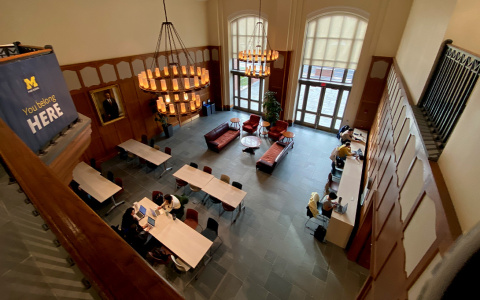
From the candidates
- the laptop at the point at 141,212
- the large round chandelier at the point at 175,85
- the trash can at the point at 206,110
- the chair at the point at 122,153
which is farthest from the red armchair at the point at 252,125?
the laptop at the point at 141,212

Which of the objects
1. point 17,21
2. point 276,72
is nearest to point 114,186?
point 17,21

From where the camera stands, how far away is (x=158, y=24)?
9.09 meters

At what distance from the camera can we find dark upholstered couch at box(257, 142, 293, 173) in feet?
26.2

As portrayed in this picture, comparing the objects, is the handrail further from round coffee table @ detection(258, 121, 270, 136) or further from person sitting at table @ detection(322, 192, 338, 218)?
round coffee table @ detection(258, 121, 270, 136)

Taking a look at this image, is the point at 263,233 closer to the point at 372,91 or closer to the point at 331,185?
the point at 331,185

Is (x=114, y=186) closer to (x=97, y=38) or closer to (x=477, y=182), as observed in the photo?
(x=97, y=38)

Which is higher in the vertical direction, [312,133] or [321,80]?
[321,80]

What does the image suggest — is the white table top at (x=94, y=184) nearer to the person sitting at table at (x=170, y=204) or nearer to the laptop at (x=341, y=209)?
the person sitting at table at (x=170, y=204)

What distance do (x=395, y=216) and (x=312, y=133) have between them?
8.41m

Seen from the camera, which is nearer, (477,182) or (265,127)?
(477,182)

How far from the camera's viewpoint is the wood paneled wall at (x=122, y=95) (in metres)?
7.40

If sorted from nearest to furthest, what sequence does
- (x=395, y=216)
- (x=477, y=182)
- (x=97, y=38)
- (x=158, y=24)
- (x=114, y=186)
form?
1. (x=477, y=182)
2. (x=395, y=216)
3. (x=114, y=186)
4. (x=97, y=38)
5. (x=158, y=24)

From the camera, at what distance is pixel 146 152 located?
8.06 meters

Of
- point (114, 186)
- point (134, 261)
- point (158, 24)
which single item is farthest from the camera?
point (158, 24)
